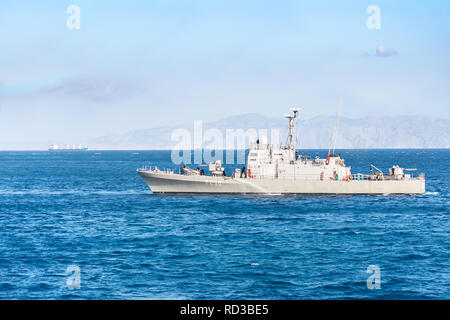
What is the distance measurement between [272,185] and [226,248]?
33.0 m

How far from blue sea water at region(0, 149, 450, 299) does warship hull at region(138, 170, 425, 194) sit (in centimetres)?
454

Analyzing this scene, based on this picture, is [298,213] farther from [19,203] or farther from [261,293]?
[19,203]

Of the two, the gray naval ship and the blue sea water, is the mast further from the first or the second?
the blue sea water

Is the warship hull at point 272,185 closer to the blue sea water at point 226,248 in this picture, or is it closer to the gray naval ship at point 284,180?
the gray naval ship at point 284,180

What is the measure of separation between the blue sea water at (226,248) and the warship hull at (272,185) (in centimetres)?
454

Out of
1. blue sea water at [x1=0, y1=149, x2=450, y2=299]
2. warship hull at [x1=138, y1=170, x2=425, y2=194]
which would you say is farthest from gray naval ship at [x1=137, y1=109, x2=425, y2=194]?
blue sea water at [x1=0, y1=149, x2=450, y2=299]

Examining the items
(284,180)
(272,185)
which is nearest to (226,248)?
(272,185)

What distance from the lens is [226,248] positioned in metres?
37.6

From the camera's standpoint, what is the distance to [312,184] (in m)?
69.9

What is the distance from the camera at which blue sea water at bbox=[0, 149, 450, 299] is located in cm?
2792

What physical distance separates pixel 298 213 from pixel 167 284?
28.4m

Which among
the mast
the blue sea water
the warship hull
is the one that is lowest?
the blue sea water
